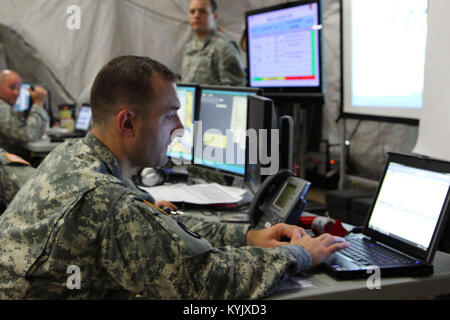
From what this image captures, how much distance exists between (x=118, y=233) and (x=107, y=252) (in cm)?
4

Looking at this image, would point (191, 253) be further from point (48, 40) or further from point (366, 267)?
point (48, 40)

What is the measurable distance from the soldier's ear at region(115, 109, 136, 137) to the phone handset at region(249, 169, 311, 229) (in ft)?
1.72

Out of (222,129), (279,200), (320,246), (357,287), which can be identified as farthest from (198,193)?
(357,287)

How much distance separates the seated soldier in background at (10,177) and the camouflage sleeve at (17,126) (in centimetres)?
175

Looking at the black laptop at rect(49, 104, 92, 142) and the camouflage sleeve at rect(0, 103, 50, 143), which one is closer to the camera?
the camouflage sleeve at rect(0, 103, 50, 143)

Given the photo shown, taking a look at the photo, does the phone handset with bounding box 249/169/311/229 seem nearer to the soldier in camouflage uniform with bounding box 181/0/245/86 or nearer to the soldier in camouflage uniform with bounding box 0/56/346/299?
the soldier in camouflage uniform with bounding box 0/56/346/299

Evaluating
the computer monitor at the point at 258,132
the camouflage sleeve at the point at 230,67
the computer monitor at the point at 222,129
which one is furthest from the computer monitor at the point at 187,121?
the camouflage sleeve at the point at 230,67

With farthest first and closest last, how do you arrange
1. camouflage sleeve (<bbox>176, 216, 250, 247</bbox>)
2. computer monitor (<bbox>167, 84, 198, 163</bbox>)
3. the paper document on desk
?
computer monitor (<bbox>167, 84, 198, 163</bbox>)
the paper document on desk
camouflage sleeve (<bbox>176, 216, 250, 247</bbox>)

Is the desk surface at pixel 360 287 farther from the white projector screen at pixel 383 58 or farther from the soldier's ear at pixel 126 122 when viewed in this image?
the white projector screen at pixel 383 58

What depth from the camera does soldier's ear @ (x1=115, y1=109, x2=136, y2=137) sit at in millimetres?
1081

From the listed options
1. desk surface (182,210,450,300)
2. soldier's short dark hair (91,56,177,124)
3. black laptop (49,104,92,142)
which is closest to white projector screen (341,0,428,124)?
desk surface (182,210,450,300)

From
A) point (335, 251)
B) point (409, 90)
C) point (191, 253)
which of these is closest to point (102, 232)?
point (191, 253)

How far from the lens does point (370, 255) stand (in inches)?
48.1

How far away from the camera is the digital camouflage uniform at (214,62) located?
3564 mm
